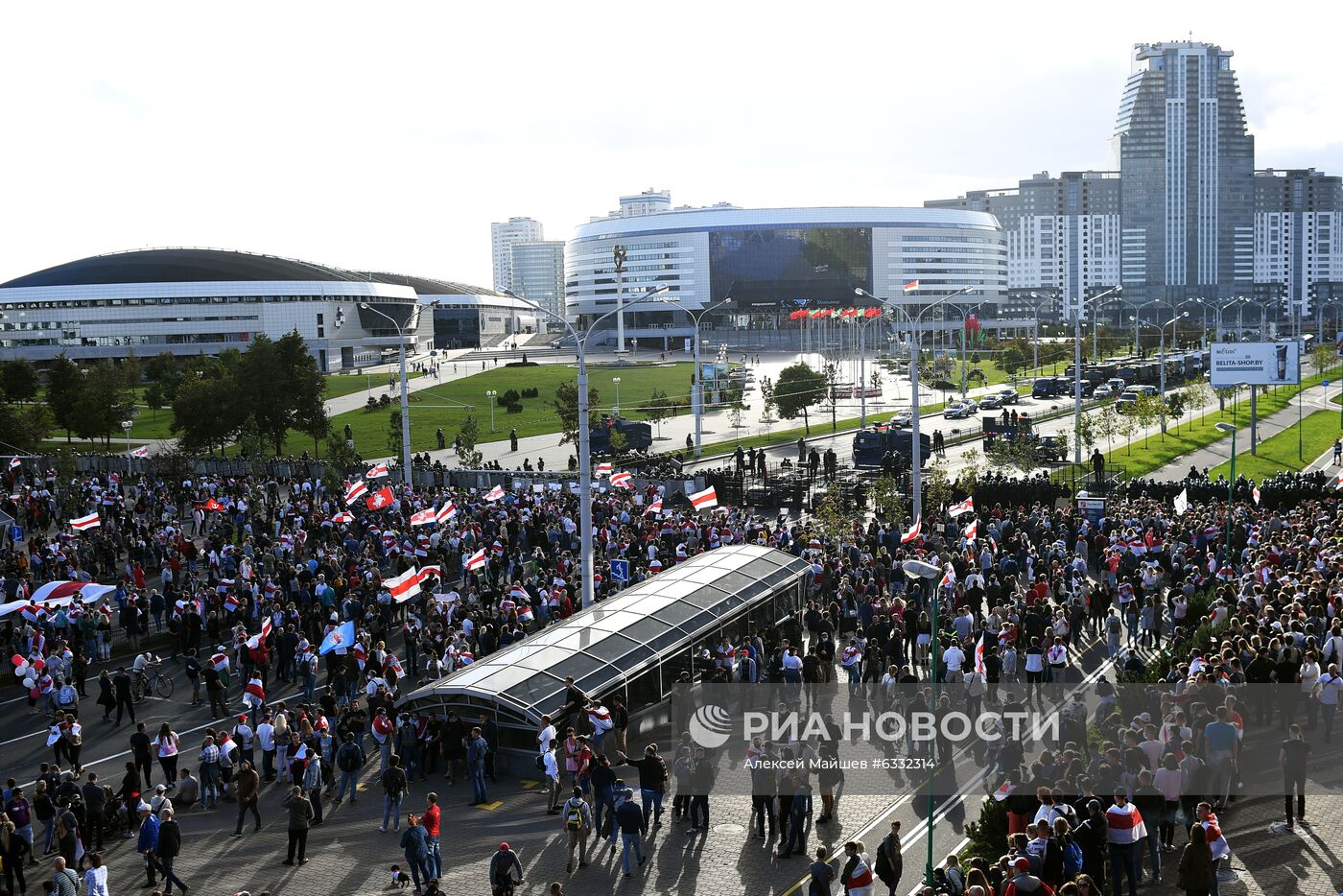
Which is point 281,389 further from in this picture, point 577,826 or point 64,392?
point 577,826

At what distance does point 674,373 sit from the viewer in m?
114

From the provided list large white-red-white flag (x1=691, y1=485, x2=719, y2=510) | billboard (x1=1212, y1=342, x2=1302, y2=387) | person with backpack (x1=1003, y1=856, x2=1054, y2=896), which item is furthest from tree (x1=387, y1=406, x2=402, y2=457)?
person with backpack (x1=1003, y1=856, x2=1054, y2=896)

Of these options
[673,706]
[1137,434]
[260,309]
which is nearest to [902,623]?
[673,706]

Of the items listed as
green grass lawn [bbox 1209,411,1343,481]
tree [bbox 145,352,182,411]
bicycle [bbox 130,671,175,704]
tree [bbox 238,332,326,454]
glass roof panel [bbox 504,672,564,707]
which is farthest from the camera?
tree [bbox 145,352,182,411]

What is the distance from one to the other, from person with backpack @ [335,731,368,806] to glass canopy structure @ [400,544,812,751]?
3.97ft

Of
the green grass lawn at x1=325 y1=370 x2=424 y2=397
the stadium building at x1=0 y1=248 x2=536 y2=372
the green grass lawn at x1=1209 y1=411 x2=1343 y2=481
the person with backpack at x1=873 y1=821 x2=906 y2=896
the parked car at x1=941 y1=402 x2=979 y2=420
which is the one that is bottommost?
the green grass lawn at x1=1209 y1=411 x2=1343 y2=481

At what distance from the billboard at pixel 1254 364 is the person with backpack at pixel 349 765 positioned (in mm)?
41465

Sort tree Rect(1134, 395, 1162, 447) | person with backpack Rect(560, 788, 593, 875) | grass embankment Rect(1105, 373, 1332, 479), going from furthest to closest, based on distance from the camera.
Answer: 1. tree Rect(1134, 395, 1162, 447)
2. grass embankment Rect(1105, 373, 1332, 479)
3. person with backpack Rect(560, 788, 593, 875)

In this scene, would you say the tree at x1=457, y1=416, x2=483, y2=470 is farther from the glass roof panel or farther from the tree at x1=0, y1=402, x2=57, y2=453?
the glass roof panel

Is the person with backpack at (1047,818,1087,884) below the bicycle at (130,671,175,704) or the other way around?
the other way around

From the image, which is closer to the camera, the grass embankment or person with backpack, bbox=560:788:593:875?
person with backpack, bbox=560:788:593:875

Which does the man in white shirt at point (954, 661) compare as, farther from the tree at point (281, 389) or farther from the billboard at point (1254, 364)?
the tree at point (281, 389)

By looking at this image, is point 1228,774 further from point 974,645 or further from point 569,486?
point 569,486

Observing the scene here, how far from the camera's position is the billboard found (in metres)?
49.0
